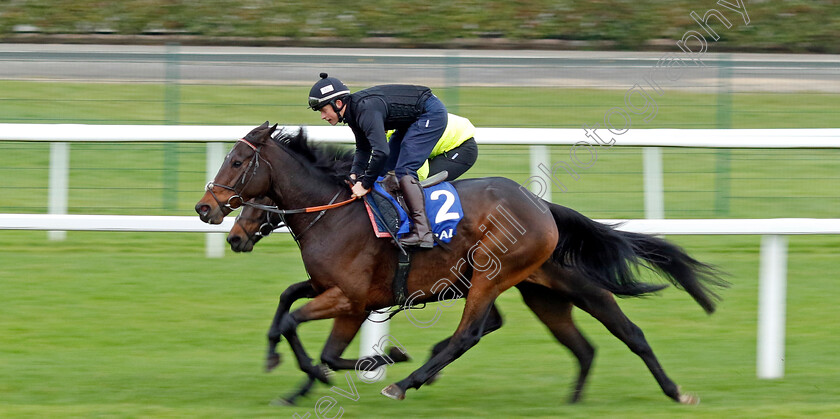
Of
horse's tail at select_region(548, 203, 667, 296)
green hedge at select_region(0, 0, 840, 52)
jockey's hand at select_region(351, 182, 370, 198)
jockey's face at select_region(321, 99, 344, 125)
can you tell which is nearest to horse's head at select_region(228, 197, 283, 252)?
jockey's hand at select_region(351, 182, 370, 198)

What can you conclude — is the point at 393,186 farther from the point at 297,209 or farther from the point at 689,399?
the point at 689,399

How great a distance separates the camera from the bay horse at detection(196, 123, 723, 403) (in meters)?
5.01

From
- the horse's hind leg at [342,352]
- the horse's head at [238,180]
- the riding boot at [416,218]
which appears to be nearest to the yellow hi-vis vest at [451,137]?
the riding boot at [416,218]

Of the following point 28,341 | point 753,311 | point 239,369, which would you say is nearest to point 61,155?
point 28,341

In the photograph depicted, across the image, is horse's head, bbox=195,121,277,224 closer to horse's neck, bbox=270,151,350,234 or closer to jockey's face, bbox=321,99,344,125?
horse's neck, bbox=270,151,350,234

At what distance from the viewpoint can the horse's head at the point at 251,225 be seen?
5.09 metres

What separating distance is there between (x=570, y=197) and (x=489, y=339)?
2560 mm

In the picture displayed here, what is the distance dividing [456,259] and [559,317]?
0.68m

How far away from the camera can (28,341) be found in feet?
20.2

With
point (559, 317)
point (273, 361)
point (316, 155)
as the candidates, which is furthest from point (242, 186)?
point (559, 317)

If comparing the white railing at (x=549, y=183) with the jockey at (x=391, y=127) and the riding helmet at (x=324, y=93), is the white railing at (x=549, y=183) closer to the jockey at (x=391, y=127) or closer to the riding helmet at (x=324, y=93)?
the jockey at (x=391, y=127)

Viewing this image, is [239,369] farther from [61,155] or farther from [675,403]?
[61,155]

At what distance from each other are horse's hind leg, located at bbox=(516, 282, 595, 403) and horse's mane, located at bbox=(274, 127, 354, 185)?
106 cm

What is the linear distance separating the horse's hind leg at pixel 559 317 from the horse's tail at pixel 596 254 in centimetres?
20
